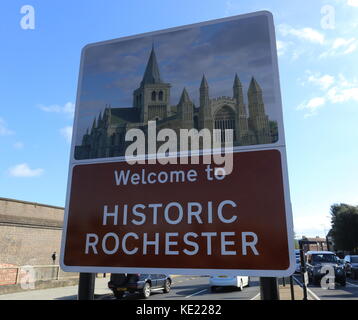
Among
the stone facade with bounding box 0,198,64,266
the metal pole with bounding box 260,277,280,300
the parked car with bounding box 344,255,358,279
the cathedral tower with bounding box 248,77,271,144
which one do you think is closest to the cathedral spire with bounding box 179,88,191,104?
the cathedral tower with bounding box 248,77,271,144

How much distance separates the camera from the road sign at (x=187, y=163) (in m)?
1.63

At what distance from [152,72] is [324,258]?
19217 millimetres

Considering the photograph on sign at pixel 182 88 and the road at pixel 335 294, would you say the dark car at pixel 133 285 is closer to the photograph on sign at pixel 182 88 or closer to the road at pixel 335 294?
the road at pixel 335 294

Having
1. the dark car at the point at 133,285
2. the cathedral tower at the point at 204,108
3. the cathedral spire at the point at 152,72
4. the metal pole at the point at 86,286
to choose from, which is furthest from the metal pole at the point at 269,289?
the dark car at the point at 133,285

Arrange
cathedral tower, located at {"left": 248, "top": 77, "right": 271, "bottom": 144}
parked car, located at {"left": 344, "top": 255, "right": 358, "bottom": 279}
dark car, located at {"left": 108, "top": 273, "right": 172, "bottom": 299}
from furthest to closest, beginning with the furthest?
parked car, located at {"left": 344, "top": 255, "right": 358, "bottom": 279} < dark car, located at {"left": 108, "top": 273, "right": 172, "bottom": 299} < cathedral tower, located at {"left": 248, "top": 77, "right": 271, "bottom": 144}

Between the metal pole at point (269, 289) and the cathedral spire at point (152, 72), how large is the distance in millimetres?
1369

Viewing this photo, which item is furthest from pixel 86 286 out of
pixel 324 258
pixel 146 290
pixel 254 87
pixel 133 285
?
pixel 324 258

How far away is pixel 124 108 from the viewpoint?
2.08 meters

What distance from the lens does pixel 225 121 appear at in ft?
5.88

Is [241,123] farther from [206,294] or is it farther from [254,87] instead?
[206,294]

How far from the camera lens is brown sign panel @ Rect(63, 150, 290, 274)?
62.9 inches

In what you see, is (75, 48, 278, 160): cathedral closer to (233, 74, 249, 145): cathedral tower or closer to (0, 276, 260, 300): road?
(233, 74, 249, 145): cathedral tower

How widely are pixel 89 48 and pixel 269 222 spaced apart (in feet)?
5.97

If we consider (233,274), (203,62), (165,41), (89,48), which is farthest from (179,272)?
(89,48)
